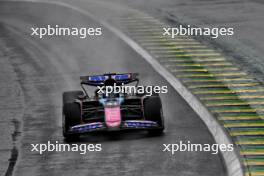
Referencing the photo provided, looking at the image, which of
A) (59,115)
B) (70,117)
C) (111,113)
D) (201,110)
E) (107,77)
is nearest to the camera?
(111,113)

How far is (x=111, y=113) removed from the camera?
2228 cm

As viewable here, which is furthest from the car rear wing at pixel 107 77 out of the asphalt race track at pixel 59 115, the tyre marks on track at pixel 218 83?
the tyre marks on track at pixel 218 83

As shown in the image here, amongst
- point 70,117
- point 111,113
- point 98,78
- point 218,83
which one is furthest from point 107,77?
point 218,83

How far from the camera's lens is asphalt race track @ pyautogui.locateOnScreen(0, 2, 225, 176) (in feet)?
66.0

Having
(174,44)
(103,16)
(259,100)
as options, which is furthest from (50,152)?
(103,16)

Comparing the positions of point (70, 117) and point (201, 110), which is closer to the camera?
point (70, 117)

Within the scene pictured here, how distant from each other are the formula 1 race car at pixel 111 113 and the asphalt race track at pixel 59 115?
0.44 m

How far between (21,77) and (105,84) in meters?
9.52

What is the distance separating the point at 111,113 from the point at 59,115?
3.75 m

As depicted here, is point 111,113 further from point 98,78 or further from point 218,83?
point 218,83

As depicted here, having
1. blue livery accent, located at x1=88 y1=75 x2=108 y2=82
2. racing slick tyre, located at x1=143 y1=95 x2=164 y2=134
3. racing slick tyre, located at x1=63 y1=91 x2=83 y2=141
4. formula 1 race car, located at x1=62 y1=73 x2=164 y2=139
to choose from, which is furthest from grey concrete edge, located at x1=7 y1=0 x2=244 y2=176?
racing slick tyre, located at x1=63 y1=91 x2=83 y2=141

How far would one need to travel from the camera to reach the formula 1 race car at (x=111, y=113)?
72.3ft

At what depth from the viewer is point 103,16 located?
45.7 meters

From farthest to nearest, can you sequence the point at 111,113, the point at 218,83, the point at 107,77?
the point at 218,83 → the point at 107,77 → the point at 111,113
